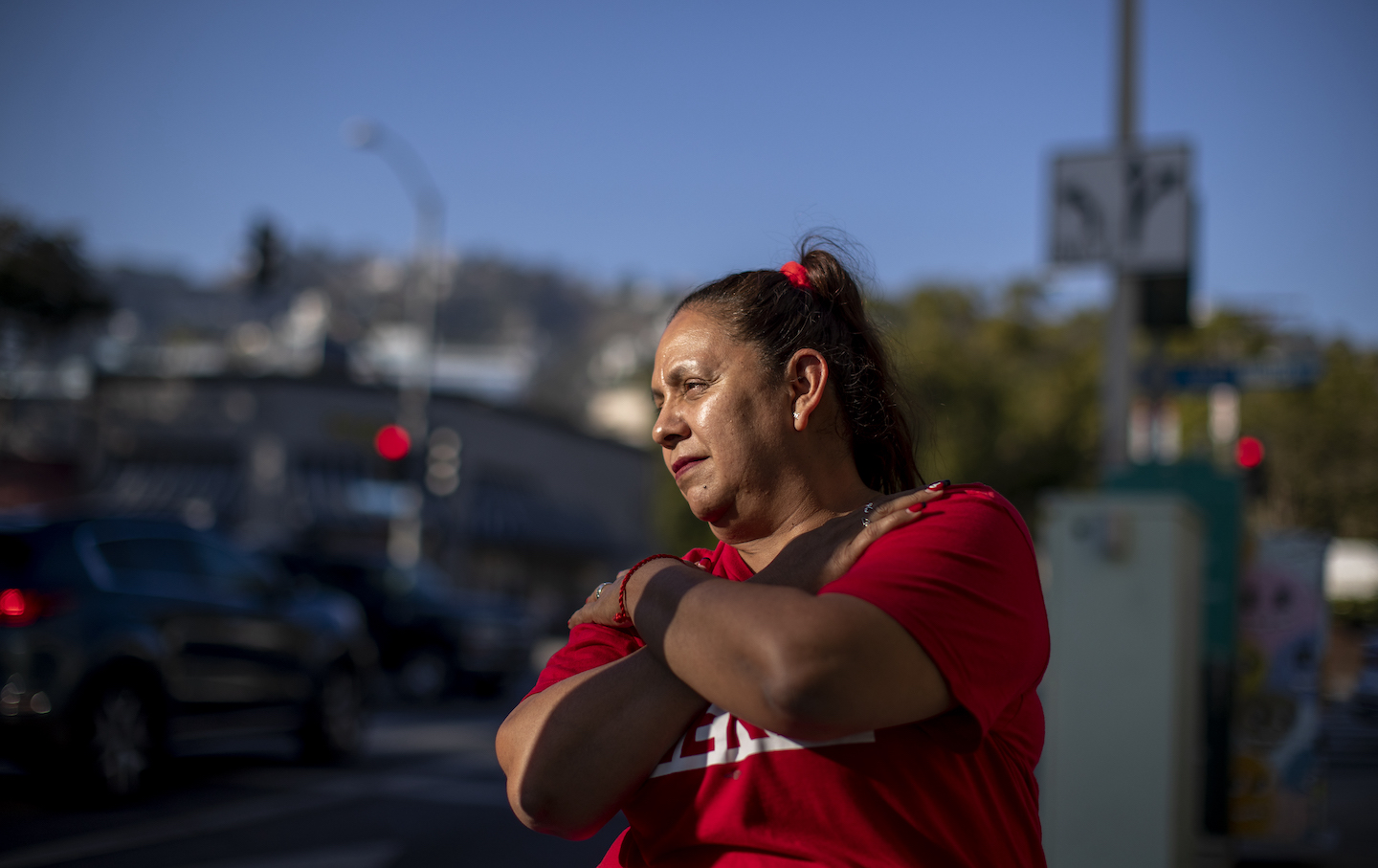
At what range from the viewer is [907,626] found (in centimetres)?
142

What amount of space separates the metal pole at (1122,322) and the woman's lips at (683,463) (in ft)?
18.6

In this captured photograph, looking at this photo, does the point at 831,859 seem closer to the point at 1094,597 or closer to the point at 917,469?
the point at 917,469

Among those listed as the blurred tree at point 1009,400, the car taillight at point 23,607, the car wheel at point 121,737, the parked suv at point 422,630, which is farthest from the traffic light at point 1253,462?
the blurred tree at point 1009,400

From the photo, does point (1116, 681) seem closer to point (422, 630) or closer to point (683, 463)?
point (683, 463)

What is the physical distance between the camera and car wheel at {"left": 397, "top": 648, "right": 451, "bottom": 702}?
16172 mm

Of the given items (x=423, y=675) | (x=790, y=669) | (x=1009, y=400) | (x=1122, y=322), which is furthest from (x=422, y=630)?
(x=1009, y=400)

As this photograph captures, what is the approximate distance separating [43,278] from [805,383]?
25675 millimetres

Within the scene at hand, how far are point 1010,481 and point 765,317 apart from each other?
45.3 metres

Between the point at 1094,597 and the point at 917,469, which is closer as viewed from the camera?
the point at 917,469

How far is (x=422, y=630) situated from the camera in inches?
641

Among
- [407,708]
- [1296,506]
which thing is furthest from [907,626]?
[1296,506]

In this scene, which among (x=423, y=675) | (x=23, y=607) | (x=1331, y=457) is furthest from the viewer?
(x=1331, y=457)

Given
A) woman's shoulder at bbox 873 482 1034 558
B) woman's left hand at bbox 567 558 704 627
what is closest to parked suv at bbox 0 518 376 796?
woman's left hand at bbox 567 558 704 627

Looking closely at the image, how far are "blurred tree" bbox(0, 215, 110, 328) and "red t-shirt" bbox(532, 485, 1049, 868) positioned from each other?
24732 mm
